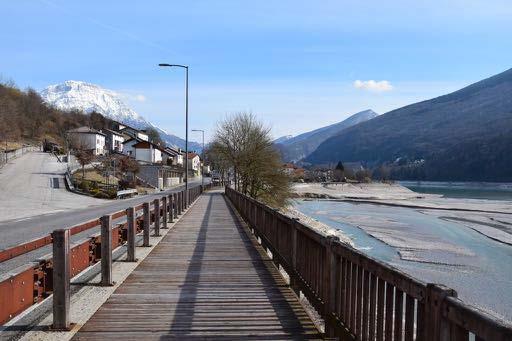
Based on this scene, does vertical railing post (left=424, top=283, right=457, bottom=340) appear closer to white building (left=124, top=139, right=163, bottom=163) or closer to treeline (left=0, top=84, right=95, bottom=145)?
treeline (left=0, top=84, right=95, bottom=145)

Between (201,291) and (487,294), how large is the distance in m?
14.7

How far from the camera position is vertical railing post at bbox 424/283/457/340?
324cm

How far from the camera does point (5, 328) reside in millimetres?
6117

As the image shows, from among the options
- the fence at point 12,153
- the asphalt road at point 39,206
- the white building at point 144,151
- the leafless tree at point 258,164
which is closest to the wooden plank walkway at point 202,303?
the asphalt road at point 39,206

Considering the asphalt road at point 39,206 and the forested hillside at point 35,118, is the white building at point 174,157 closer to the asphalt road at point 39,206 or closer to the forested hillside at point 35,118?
the forested hillside at point 35,118

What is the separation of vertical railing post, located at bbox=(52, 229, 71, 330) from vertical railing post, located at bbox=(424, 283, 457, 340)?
13.2 ft

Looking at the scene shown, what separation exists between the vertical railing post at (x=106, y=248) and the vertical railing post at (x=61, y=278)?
2109mm

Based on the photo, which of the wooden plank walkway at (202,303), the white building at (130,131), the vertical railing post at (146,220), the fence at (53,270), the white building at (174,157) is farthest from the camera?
the white building at (130,131)

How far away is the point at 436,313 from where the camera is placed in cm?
332

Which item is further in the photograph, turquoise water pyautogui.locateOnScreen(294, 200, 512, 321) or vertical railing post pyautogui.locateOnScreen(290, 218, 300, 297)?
turquoise water pyautogui.locateOnScreen(294, 200, 512, 321)

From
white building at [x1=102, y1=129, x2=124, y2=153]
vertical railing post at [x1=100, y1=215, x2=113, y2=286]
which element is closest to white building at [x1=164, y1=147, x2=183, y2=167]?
white building at [x1=102, y1=129, x2=124, y2=153]

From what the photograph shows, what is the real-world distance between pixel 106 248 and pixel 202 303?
183cm

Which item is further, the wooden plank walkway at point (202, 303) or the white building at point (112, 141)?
the white building at point (112, 141)

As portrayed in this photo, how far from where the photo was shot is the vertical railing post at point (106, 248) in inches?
320
